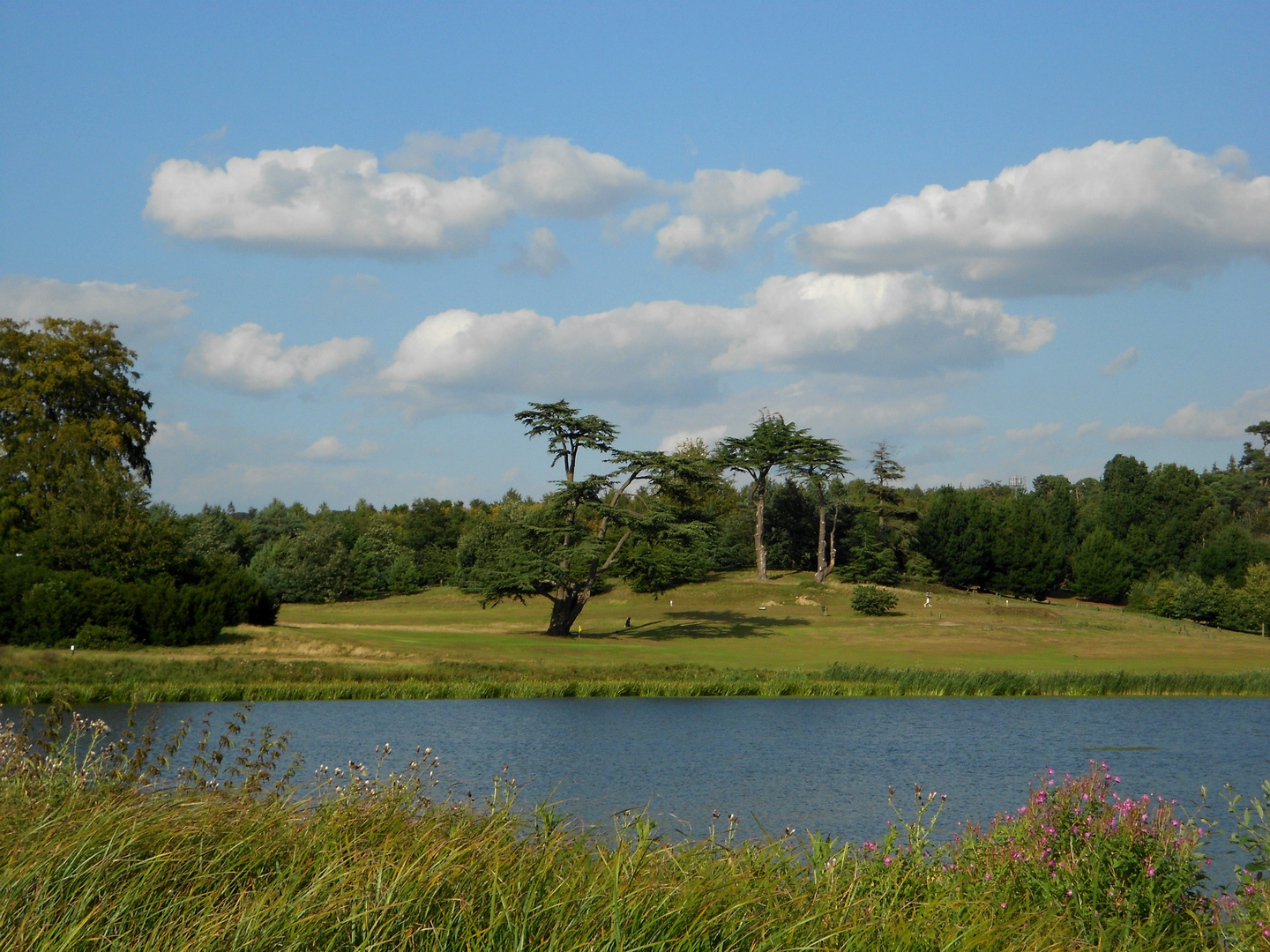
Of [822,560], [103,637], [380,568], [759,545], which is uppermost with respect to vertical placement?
[759,545]

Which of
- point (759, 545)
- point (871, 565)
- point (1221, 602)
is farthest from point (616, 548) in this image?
point (1221, 602)

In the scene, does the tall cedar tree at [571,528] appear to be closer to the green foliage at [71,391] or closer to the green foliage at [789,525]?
the green foliage at [71,391]

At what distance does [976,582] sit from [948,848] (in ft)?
287

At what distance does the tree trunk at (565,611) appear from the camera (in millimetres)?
57031

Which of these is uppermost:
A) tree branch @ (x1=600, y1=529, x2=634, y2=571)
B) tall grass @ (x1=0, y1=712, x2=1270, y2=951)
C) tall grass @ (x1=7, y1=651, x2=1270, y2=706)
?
tree branch @ (x1=600, y1=529, x2=634, y2=571)

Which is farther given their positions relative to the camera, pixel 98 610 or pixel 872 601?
pixel 872 601

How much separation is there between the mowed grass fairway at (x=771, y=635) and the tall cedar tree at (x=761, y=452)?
189 inches

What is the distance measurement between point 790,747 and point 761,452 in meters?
58.2

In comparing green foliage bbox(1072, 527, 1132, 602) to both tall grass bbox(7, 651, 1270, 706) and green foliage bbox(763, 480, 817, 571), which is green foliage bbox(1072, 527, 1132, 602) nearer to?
green foliage bbox(763, 480, 817, 571)

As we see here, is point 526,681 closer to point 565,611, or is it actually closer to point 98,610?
point 98,610

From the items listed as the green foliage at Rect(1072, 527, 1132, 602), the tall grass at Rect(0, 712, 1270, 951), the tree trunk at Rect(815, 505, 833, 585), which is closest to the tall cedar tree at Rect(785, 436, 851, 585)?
the tree trunk at Rect(815, 505, 833, 585)

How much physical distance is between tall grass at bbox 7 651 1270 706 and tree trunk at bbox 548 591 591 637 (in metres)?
15.7

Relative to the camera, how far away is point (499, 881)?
19.3 feet

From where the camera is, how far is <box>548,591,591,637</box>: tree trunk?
57.0 meters
